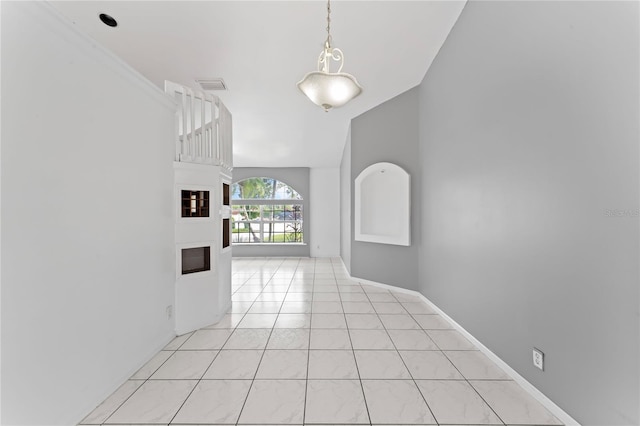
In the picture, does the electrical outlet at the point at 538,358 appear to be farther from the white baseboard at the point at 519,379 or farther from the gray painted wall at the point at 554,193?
the white baseboard at the point at 519,379

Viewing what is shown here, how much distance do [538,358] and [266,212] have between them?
729 cm

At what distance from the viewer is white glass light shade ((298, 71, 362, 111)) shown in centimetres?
165

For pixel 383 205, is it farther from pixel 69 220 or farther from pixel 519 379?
pixel 69 220

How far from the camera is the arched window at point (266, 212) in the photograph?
812 cm

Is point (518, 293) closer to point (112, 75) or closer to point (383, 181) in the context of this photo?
point (383, 181)

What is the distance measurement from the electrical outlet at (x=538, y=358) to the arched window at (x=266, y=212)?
22.2 feet

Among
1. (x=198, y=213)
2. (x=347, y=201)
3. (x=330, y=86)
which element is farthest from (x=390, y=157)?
(x=198, y=213)

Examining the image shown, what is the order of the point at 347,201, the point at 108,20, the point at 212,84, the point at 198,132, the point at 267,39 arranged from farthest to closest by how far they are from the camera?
the point at 347,201 < the point at 212,84 < the point at 198,132 < the point at 267,39 < the point at 108,20

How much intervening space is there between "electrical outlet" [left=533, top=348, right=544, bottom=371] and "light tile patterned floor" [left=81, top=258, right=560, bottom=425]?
0.23 m

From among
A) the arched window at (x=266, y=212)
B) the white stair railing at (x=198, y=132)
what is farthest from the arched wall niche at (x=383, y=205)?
the arched window at (x=266, y=212)

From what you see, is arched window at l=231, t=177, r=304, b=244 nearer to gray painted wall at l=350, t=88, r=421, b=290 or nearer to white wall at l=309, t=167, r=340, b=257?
white wall at l=309, t=167, r=340, b=257

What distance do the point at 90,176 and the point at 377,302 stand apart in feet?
11.0

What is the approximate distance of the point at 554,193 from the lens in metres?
1.53

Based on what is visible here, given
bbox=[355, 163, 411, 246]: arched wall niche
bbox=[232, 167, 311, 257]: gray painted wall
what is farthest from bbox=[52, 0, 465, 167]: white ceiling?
bbox=[232, 167, 311, 257]: gray painted wall
